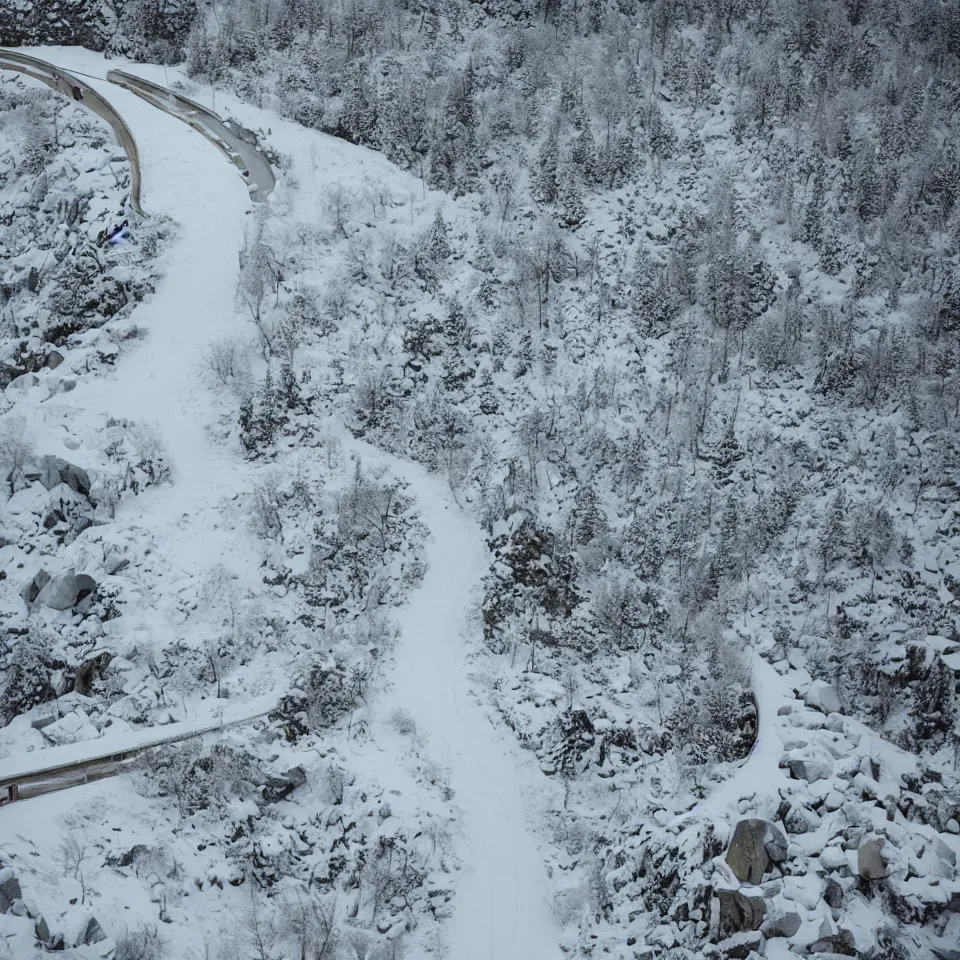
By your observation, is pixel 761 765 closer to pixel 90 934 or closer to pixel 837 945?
pixel 837 945

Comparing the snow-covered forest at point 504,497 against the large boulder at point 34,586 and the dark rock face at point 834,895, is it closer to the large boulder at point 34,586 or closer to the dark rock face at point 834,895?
the dark rock face at point 834,895

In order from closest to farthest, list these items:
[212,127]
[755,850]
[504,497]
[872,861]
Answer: [872,861] → [755,850] → [504,497] → [212,127]

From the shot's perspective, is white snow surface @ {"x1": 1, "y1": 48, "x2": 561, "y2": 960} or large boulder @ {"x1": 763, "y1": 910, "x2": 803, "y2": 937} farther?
white snow surface @ {"x1": 1, "y1": 48, "x2": 561, "y2": 960}

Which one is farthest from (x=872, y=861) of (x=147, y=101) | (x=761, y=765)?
(x=147, y=101)

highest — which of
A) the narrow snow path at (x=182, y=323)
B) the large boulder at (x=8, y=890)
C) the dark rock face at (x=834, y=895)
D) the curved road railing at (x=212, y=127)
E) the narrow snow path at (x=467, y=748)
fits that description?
the curved road railing at (x=212, y=127)

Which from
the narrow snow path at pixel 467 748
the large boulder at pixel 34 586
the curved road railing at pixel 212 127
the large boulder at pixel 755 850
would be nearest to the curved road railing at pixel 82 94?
the curved road railing at pixel 212 127

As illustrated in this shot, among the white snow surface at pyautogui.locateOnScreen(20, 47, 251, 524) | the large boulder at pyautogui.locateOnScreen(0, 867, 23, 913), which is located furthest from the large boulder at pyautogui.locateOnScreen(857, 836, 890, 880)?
the white snow surface at pyautogui.locateOnScreen(20, 47, 251, 524)

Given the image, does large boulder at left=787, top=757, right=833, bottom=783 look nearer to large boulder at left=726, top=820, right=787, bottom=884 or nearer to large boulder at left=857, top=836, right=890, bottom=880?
large boulder at left=726, top=820, right=787, bottom=884
